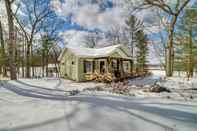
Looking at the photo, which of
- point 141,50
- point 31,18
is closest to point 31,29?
point 31,18

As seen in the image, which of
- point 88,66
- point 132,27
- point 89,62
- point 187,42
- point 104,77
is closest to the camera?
point 104,77

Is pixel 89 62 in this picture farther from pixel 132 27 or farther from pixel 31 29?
pixel 132 27

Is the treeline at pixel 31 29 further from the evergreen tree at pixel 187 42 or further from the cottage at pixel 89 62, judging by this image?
the evergreen tree at pixel 187 42

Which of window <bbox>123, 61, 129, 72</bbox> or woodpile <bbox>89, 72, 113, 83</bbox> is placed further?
window <bbox>123, 61, 129, 72</bbox>

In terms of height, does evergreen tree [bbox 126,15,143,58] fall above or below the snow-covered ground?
above

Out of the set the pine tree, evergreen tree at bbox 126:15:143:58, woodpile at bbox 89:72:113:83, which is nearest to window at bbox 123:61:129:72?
woodpile at bbox 89:72:113:83

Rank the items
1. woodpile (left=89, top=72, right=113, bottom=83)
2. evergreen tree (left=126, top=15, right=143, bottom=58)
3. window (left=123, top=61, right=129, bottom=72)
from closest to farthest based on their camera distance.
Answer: woodpile (left=89, top=72, right=113, bottom=83) < window (left=123, top=61, right=129, bottom=72) < evergreen tree (left=126, top=15, right=143, bottom=58)

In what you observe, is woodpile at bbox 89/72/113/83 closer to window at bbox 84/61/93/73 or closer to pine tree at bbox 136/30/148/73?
window at bbox 84/61/93/73

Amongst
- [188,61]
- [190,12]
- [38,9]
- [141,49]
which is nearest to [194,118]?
[190,12]

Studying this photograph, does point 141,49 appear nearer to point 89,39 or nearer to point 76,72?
point 89,39

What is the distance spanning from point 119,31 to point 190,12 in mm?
17146

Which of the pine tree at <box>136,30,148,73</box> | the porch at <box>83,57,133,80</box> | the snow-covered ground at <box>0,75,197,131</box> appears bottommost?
the snow-covered ground at <box>0,75,197,131</box>

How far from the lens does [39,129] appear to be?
3299mm

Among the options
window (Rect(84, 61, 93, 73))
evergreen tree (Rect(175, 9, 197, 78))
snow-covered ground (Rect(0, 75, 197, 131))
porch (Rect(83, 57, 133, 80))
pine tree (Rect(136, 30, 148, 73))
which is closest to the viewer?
snow-covered ground (Rect(0, 75, 197, 131))
